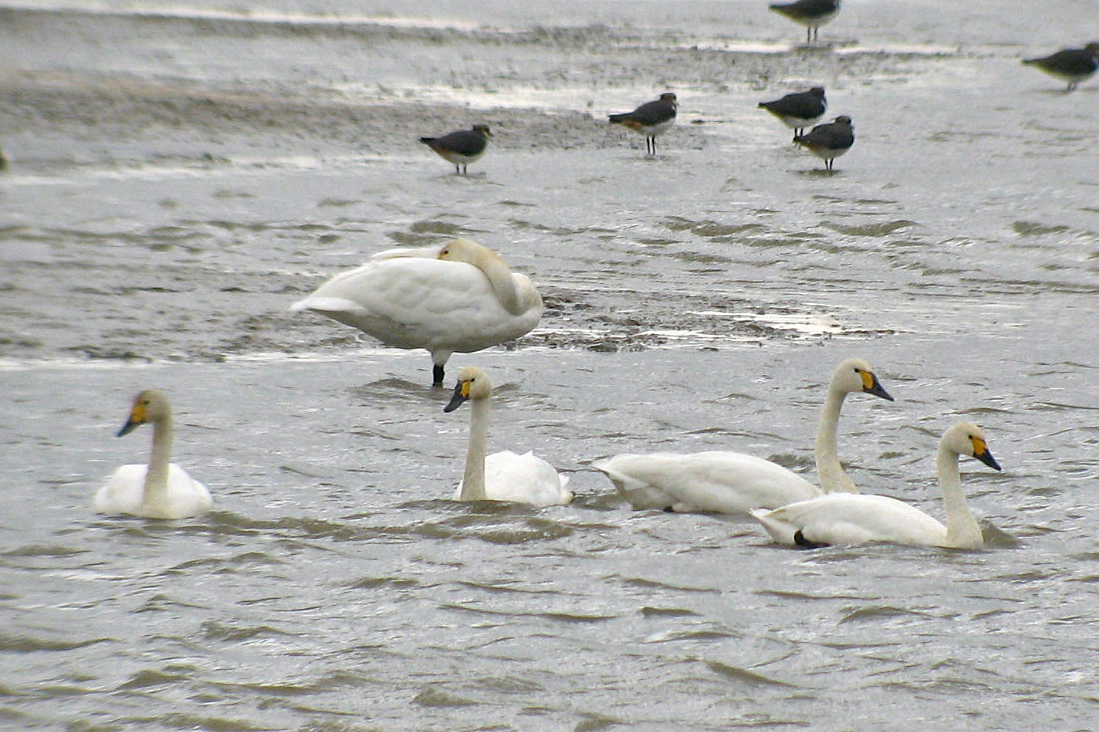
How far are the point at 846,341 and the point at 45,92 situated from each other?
41.0 ft

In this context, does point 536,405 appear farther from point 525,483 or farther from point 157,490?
point 157,490

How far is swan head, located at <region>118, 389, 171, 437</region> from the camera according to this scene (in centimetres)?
780

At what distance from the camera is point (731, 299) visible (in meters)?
12.8

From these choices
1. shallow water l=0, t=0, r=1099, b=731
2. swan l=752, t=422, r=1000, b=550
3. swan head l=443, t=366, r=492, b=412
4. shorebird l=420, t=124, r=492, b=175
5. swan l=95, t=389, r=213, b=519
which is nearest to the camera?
shallow water l=0, t=0, r=1099, b=731

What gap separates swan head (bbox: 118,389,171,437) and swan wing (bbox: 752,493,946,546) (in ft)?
8.90

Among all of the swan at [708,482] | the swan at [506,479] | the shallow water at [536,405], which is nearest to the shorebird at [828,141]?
the shallow water at [536,405]

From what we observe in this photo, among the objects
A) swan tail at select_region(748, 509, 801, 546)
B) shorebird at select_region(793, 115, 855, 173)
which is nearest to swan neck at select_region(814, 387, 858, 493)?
swan tail at select_region(748, 509, 801, 546)

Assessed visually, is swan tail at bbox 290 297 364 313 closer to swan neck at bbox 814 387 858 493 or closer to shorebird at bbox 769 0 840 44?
swan neck at bbox 814 387 858 493

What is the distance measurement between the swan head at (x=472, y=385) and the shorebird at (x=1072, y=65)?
1984 cm

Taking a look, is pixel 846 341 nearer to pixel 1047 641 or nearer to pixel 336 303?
pixel 336 303

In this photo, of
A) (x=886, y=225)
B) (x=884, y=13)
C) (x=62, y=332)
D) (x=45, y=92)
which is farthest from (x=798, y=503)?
(x=884, y=13)

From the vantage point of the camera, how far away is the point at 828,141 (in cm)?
1881

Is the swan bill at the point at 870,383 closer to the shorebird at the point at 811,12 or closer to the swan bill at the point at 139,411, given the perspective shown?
the swan bill at the point at 139,411

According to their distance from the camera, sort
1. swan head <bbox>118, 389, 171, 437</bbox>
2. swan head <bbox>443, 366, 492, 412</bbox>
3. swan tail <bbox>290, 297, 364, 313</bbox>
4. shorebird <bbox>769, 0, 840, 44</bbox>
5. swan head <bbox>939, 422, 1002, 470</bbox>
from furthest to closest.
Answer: shorebird <bbox>769, 0, 840, 44</bbox> → swan tail <bbox>290, 297, 364, 313</bbox> → swan head <bbox>443, 366, 492, 412</bbox> → swan head <bbox>118, 389, 171, 437</bbox> → swan head <bbox>939, 422, 1002, 470</bbox>
